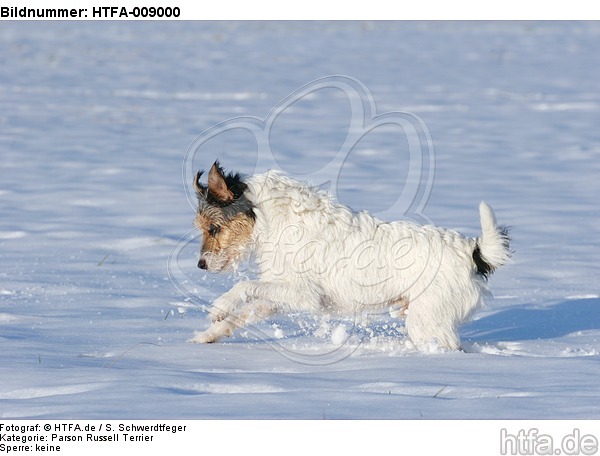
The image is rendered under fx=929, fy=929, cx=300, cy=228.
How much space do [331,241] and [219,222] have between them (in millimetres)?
652

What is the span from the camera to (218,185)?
5203 millimetres

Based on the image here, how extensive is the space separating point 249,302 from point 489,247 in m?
1.37

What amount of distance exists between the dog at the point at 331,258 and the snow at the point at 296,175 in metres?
0.20

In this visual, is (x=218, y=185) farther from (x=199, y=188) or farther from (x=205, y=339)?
(x=205, y=339)

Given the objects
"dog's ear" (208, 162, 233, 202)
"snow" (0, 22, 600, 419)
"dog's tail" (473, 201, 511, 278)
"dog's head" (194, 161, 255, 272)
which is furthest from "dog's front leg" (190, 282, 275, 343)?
"dog's tail" (473, 201, 511, 278)

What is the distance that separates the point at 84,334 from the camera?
5258mm

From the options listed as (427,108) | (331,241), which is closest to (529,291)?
(331,241)

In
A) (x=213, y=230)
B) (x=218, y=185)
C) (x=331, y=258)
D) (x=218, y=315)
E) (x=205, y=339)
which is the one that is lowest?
(x=205, y=339)

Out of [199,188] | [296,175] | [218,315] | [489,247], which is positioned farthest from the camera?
[296,175]

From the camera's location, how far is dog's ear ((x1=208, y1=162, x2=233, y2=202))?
5137 mm

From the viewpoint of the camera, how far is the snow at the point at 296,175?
4.14 meters

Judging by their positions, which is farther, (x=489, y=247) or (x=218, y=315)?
(x=218, y=315)

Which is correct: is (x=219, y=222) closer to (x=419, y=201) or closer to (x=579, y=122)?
(x=419, y=201)

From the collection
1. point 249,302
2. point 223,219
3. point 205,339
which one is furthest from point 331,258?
point 205,339
